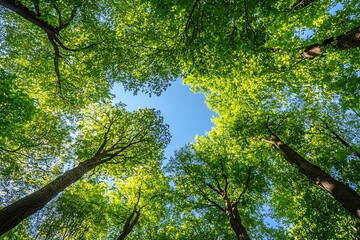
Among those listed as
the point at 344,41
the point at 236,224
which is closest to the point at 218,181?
the point at 236,224

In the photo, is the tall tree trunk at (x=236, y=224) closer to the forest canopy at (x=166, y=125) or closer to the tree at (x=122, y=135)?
the forest canopy at (x=166, y=125)

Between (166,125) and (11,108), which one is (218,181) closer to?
(166,125)

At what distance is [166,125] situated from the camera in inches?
780

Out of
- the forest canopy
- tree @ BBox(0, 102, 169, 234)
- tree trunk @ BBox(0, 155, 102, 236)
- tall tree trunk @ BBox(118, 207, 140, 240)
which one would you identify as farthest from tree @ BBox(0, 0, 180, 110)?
tall tree trunk @ BBox(118, 207, 140, 240)

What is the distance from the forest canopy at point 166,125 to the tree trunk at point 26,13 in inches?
2.0

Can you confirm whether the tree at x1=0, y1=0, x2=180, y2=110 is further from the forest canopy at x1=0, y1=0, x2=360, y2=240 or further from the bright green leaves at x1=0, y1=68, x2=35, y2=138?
the bright green leaves at x1=0, y1=68, x2=35, y2=138

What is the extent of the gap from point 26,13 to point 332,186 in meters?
15.0

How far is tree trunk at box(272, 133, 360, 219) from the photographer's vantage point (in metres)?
9.20

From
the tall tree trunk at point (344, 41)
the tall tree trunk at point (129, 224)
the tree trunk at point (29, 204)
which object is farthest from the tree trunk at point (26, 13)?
the tall tree trunk at point (129, 224)

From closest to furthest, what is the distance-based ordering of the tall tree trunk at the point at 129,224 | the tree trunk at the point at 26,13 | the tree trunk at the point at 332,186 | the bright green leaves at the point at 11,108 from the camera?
the tree trunk at the point at 332,186, the tree trunk at the point at 26,13, the bright green leaves at the point at 11,108, the tall tree trunk at the point at 129,224

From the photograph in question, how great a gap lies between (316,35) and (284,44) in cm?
163

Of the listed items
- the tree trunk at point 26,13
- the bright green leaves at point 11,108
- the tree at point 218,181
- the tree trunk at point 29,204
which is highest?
the tree at point 218,181

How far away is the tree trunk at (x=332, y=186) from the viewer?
9.20 metres

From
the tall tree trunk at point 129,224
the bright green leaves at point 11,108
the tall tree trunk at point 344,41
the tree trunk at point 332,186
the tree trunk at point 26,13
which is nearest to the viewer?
the tree trunk at point 332,186
